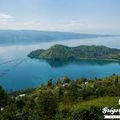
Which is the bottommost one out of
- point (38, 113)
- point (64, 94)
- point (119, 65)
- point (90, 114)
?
point (119, 65)

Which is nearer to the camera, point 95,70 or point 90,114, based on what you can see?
point 90,114

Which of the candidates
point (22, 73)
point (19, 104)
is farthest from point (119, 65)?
point (19, 104)

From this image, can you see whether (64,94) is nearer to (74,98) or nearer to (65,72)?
(74,98)

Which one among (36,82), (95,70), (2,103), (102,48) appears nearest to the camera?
(2,103)

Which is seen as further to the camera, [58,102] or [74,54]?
[74,54]

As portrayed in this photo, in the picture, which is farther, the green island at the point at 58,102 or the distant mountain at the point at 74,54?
the distant mountain at the point at 74,54

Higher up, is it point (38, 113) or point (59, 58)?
point (38, 113)

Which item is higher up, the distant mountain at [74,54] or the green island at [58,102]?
the green island at [58,102]

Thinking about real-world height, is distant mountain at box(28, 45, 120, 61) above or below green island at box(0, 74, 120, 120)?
below

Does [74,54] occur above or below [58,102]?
below

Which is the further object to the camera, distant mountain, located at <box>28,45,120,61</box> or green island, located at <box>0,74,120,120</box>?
distant mountain, located at <box>28,45,120,61</box>

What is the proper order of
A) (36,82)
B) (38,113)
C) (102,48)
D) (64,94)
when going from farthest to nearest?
1. (102,48)
2. (36,82)
3. (64,94)
4. (38,113)
